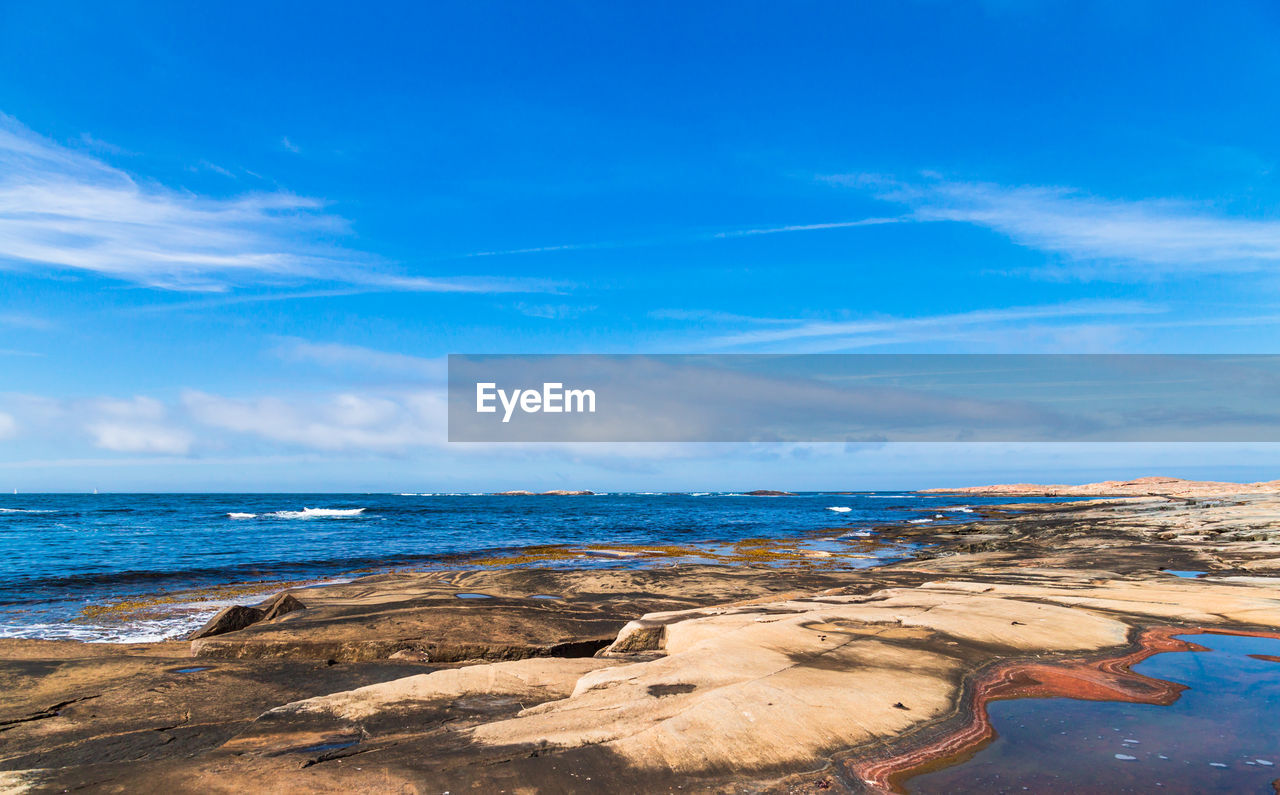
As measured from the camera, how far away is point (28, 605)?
20.8 m

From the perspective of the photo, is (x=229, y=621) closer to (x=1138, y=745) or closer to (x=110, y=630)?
(x=110, y=630)

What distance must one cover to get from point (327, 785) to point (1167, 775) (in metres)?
7.28

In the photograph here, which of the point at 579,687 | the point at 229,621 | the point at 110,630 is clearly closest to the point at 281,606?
the point at 229,621

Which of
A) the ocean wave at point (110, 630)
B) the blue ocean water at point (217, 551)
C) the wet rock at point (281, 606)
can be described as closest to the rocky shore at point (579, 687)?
the wet rock at point (281, 606)

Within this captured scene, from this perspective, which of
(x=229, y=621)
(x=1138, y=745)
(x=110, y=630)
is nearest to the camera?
(x=1138, y=745)

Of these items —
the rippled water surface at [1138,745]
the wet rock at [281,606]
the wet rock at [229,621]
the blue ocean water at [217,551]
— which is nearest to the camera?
the rippled water surface at [1138,745]

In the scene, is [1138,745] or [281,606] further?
→ [281,606]

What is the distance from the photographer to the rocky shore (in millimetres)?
6012

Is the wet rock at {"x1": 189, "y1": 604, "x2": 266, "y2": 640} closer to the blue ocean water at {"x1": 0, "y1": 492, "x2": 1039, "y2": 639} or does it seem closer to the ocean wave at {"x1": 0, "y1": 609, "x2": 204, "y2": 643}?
the ocean wave at {"x1": 0, "y1": 609, "x2": 204, "y2": 643}

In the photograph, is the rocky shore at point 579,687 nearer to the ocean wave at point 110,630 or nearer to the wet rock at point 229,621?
the wet rock at point 229,621

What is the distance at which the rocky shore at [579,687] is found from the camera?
6012 mm

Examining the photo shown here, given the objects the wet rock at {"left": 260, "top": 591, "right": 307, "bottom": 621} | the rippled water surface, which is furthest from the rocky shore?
the rippled water surface

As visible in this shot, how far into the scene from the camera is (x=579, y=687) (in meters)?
8.38

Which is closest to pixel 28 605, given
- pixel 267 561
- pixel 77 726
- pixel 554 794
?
pixel 267 561
